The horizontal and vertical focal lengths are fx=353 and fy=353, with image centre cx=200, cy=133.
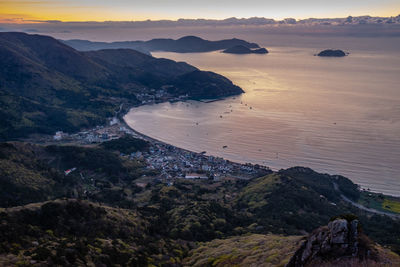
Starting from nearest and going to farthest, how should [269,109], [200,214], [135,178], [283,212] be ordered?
1. [200,214]
2. [283,212]
3. [135,178]
4. [269,109]

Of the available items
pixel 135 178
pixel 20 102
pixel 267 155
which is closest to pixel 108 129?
pixel 20 102

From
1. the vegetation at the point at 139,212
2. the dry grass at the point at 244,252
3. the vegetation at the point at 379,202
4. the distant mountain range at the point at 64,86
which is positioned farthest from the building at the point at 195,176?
the distant mountain range at the point at 64,86

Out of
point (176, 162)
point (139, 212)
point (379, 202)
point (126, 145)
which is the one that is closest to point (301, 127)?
point (176, 162)

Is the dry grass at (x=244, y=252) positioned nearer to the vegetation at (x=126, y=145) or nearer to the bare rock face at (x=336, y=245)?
the bare rock face at (x=336, y=245)

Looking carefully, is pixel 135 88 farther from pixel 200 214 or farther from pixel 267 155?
pixel 200 214

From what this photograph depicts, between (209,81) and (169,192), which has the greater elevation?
(209,81)

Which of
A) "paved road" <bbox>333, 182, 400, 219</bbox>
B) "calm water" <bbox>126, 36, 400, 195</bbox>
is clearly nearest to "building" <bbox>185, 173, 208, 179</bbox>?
"calm water" <bbox>126, 36, 400, 195</bbox>

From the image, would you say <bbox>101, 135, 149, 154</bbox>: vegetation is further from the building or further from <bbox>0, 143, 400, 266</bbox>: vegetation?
the building
